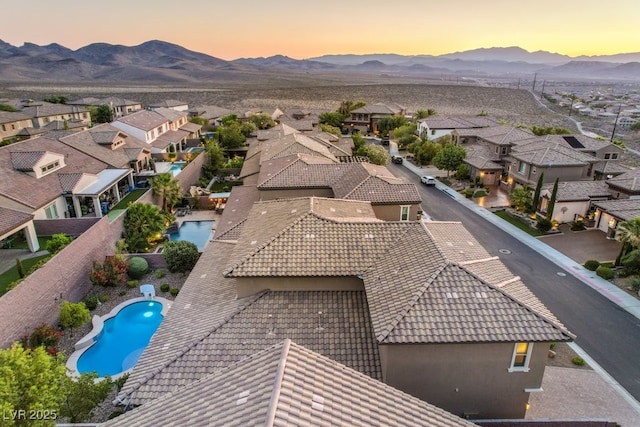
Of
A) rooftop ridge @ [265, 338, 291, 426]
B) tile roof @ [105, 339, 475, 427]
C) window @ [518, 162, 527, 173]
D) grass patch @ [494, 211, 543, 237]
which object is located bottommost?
grass patch @ [494, 211, 543, 237]

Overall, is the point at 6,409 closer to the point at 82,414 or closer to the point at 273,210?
the point at 82,414

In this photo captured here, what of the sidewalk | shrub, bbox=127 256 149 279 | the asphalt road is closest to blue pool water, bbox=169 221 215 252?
shrub, bbox=127 256 149 279

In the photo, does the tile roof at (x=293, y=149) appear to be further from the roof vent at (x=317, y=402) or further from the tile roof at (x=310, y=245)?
the roof vent at (x=317, y=402)

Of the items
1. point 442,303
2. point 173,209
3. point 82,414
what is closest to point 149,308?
point 82,414

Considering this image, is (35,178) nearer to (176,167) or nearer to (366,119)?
(176,167)

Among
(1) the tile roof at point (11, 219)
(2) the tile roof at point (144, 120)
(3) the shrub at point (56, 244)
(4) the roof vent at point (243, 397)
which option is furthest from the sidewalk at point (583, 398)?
(2) the tile roof at point (144, 120)

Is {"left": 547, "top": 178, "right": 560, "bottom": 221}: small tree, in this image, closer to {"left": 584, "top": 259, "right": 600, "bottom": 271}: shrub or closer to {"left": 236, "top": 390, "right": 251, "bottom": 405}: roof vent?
{"left": 584, "top": 259, "right": 600, "bottom": 271}: shrub
